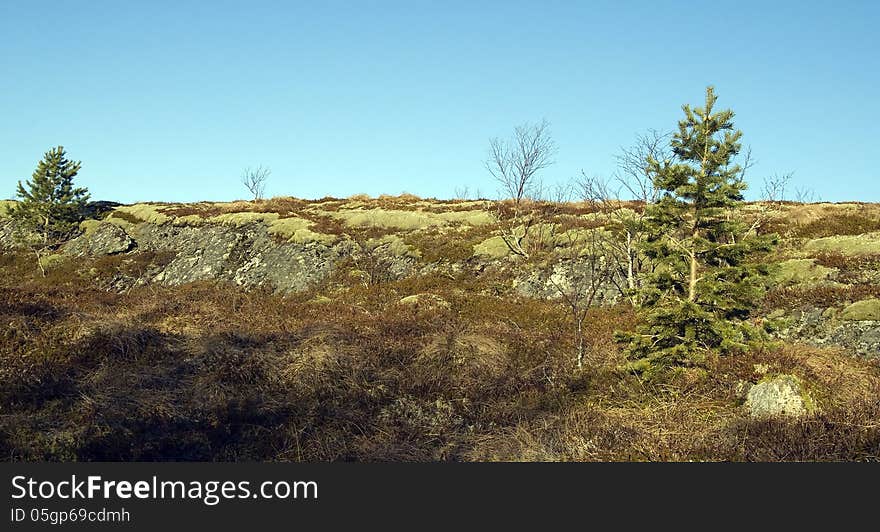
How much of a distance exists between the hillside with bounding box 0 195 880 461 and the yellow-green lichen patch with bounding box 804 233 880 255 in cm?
11

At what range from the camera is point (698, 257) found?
34.8 feet

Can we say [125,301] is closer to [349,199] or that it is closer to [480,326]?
[480,326]

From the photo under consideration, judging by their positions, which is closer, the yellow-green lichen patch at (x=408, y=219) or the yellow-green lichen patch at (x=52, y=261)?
the yellow-green lichen patch at (x=52, y=261)

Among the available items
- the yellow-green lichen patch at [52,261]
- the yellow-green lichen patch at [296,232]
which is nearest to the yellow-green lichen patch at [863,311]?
the yellow-green lichen patch at [296,232]

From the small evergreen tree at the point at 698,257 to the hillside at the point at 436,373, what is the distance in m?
0.53

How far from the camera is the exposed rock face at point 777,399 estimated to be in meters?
8.51

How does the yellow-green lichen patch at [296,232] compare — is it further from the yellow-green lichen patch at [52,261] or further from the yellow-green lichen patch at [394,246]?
the yellow-green lichen patch at [52,261]

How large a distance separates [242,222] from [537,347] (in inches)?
939

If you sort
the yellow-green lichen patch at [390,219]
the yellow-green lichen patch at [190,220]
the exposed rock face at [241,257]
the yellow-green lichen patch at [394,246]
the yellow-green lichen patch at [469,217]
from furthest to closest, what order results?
the yellow-green lichen patch at [190,220] < the yellow-green lichen patch at [469,217] < the yellow-green lichen patch at [390,219] < the yellow-green lichen patch at [394,246] < the exposed rock face at [241,257]

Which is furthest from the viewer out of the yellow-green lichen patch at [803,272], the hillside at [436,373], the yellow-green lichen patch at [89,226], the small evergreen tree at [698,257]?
the yellow-green lichen patch at [89,226]

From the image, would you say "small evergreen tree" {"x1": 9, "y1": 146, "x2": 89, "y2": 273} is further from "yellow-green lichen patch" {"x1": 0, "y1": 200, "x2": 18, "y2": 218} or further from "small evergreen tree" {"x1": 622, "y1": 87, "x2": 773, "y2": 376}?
"small evergreen tree" {"x1": 622, "y1": 87, "x2": 773, "y2": 376}

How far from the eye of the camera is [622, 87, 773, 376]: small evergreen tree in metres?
10.2

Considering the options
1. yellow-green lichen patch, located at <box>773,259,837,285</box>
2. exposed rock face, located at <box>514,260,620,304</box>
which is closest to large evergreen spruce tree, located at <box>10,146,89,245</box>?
exposed rock face, located at <box>514,260,620,304</box>

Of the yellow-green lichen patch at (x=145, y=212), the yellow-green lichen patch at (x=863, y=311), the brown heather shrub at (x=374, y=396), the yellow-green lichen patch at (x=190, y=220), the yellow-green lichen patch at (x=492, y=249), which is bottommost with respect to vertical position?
the brown heather shrub at (x=374, y=396)
